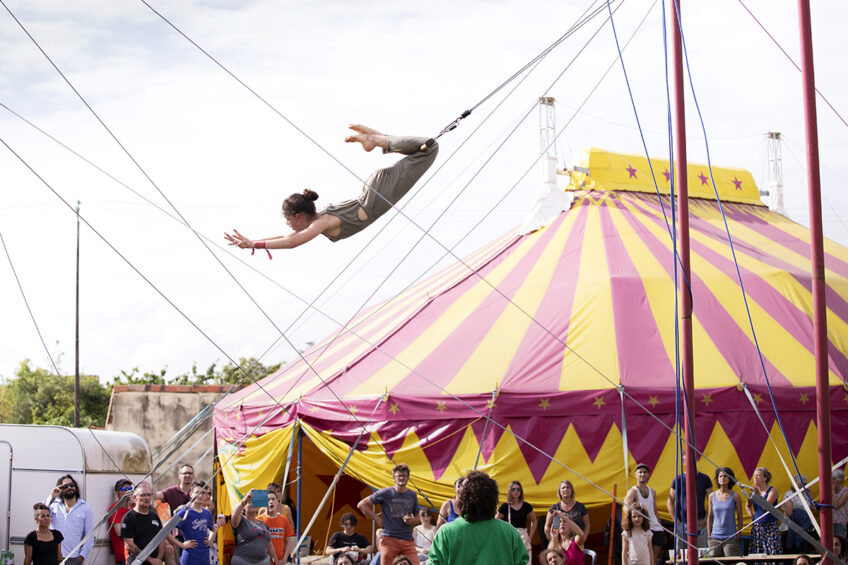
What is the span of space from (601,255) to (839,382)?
2.35m

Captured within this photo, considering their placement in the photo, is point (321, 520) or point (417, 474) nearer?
point (417, 474)

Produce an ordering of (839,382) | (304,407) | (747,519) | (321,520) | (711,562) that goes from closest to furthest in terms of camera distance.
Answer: (711,562)
(747,519)
(839,382)
(304,407)
(321,520)

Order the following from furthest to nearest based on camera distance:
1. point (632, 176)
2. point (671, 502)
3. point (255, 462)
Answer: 1. point (632, 176)
2. point (255, 462)
3. point (671, 502)

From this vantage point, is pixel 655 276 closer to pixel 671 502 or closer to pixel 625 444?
pixel 625 444

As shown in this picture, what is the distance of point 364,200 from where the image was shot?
4.68m

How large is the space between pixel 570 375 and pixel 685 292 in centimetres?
226

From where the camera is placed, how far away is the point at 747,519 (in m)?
7.30

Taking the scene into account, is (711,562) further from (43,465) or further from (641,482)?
(43,465)

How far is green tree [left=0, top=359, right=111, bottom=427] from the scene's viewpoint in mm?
23250

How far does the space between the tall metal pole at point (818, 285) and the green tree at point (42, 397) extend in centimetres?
2042

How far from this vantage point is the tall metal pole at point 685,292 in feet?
17.8

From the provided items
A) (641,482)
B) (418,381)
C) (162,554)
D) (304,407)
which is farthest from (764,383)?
(162,554)

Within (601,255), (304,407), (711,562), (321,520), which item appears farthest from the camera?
(321,520)

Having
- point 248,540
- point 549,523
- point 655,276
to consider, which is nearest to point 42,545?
point 248,540
